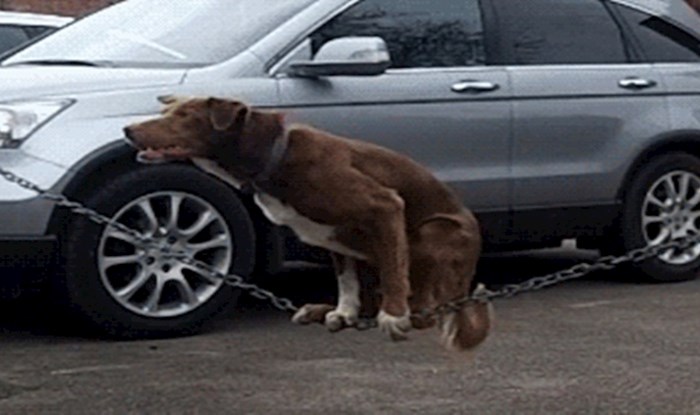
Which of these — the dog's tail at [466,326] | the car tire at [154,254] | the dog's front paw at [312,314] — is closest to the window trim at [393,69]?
the car tire at [154,254]

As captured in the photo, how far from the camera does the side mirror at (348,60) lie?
5.39 meters

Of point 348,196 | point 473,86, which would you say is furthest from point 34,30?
point 348,196

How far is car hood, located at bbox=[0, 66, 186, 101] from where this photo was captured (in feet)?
22.5

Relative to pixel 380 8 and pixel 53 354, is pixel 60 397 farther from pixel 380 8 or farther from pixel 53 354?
pixel 380 8

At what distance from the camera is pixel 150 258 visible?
6.78 m

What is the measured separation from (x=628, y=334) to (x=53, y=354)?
8.20 feet

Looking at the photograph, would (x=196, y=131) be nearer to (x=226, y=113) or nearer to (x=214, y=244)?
(x=226, y=113)

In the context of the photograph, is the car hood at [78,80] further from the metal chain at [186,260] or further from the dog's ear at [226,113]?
the dog's ear at [226,113]

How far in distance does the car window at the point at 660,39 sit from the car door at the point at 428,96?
105 centimetres

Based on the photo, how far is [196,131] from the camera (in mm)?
3012

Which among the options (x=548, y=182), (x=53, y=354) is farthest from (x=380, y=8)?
(x=53, y=354)

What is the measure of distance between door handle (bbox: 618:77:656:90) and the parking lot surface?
1.15 m

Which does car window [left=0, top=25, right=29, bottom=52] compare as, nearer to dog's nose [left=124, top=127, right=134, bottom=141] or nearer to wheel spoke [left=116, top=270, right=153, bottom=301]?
wheel spoke [left=116, top=270, right=153, bottom=301]

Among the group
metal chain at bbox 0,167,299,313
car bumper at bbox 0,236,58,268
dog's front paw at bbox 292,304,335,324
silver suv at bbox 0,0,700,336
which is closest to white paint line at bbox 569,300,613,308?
silver suv at bbox 0,0,700,336
